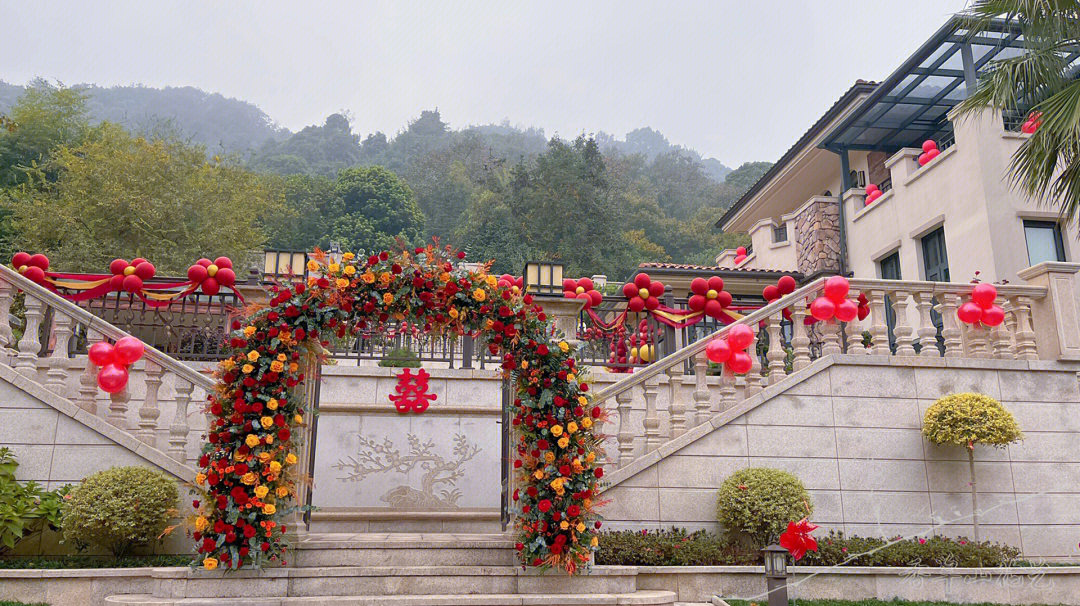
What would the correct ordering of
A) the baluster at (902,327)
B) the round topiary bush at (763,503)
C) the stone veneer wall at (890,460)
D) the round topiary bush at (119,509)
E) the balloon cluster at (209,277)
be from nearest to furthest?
the round topiary bush at (119,509)
the round topiary bush at (763,503)
the stone veneer wall at (890,460)
the baluster at (902,327)
the balloon cluster at (209,277)

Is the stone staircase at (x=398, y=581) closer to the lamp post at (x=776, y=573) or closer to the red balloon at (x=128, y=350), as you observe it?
the lamp post at (x=776, y=573)

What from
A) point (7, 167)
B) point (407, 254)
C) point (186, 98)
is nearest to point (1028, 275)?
point (407, 254)

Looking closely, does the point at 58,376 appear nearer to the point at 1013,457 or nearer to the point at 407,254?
the point at 407,254

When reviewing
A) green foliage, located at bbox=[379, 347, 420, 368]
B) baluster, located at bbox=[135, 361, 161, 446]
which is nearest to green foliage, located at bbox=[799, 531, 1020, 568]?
green foliage, located at bbox=[379, 347, 420, 368]

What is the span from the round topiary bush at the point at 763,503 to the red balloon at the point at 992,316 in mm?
3587

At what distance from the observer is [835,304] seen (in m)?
9.70

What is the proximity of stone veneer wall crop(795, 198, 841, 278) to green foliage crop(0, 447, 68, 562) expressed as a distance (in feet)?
53.6

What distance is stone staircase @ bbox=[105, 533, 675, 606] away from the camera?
7180 millimetres

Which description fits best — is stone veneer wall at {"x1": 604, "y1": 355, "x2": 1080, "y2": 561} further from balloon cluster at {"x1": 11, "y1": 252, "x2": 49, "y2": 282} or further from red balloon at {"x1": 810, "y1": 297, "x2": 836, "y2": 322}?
balloon cluster at {"x1": 11, "y1": 252, "x2": 49, "y2": 282}

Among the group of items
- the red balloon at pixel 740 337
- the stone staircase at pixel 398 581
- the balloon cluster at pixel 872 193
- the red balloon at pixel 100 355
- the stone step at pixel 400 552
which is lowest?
the stone staircase at pixel 398 581

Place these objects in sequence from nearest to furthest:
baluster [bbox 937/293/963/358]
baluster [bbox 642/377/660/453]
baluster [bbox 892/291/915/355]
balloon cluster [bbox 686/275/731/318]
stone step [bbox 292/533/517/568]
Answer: stone step [bbox 292/533/517/568] → baluster [bbox 642/377/660/453] → baluster [bbox 892/291/915/355] → baluster [bbox 937/293/963/358] → balloon cluster [bbox 686/275/731/318]

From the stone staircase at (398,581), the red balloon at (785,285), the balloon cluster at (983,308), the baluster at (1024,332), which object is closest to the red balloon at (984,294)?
the balloon cluster at (983,308)

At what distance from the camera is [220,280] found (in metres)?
11.3

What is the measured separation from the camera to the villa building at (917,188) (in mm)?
14609
